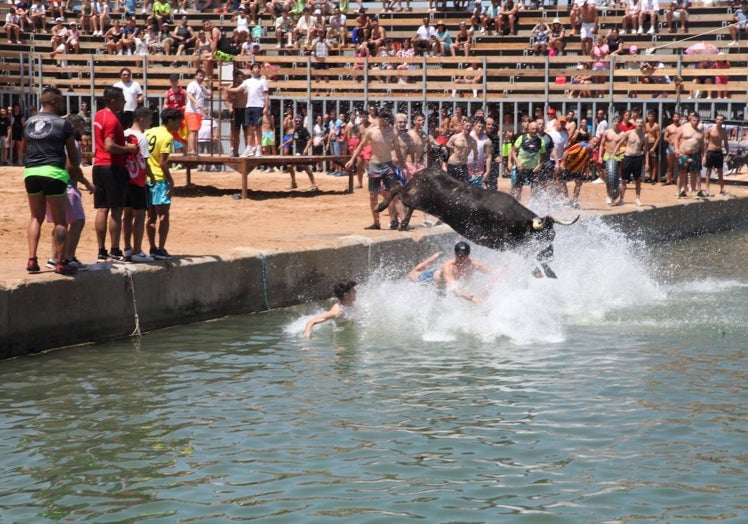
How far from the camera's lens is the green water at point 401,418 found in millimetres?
7531

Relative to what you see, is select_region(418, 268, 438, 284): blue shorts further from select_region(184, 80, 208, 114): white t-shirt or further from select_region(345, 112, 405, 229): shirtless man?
select_region(184, 80, 208, 114): white t-shirt

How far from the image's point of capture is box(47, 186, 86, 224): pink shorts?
39.5 ft

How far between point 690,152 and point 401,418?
15.9 m

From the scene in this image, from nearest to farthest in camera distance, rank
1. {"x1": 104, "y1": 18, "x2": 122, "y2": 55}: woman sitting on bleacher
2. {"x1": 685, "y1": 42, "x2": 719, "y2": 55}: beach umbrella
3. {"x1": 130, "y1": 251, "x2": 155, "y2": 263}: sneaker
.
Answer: {"x1": 130, "y1": 251, "x2": 155, "y2": 263}: sneaker → {"x1": 685, "y1": 42, "x2": 719, "y2": 55}: beach umbrella → {"x1": 104, "y1": 18, "x2": 122, "y2": 55}: woman sitting on bleacher

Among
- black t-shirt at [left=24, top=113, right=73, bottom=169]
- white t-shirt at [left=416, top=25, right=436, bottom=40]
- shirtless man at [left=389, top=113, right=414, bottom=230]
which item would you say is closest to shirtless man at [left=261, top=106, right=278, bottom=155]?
white t-shirt at [left=416, top=25, right=436, bottom=40]

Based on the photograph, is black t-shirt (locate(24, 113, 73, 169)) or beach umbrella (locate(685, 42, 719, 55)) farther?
beach umbrella (locate(685, 42, 719, 55))

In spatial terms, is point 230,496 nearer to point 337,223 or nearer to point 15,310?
point 15,310

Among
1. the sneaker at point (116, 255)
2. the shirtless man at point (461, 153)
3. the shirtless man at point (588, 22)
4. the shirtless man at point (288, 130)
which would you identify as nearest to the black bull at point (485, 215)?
the sneaker at point (116, 255)

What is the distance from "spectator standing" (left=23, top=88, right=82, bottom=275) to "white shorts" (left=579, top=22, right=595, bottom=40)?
20207mm

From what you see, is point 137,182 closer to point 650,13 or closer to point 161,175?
point 161,175

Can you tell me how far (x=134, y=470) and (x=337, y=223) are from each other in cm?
1087

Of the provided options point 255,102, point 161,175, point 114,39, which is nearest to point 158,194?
point 161,175

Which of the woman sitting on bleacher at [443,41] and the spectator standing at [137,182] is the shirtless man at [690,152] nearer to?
the woman sitting on bleacher at [443,41]

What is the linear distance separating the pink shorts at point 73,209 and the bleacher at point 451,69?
1582 cm
